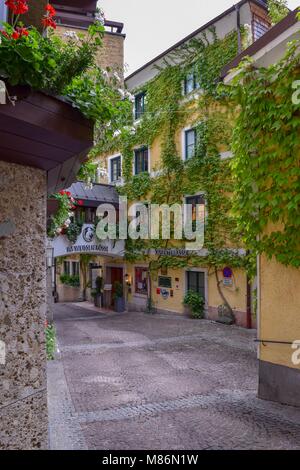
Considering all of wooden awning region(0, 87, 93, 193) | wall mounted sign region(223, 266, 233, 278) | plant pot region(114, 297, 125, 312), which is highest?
wooden awning region(0, 87, 93, 193)

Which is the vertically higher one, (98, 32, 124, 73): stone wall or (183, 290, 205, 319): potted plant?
(98, 32, 124, 73): stone wall

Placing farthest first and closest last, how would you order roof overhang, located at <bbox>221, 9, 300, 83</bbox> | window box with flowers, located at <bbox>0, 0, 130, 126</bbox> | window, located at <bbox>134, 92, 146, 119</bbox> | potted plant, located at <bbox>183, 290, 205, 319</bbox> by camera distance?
window, located at <bbox>134, 92, 146, 119</bbox>
potted plant, located at <bbox>183, 290, 205, 319</bbox>
roof overhang, located at <bbox>221, 9, 300, 83</bbox>
window box with flowers, located at <bbox>0, 0, 130, 126</bbox>

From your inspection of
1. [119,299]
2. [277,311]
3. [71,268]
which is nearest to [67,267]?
[71,268]

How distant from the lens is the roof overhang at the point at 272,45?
17.9ft

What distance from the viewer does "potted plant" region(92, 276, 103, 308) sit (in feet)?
72.5

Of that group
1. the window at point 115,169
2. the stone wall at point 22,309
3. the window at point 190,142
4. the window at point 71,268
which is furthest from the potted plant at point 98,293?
the stone wall at point 22,309

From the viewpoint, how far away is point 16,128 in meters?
2.33

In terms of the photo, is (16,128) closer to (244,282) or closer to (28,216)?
(28,216)

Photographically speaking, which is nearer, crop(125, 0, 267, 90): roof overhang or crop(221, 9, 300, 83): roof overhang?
crop(221, 9, 300, 83): roof overhang

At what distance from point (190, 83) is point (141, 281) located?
991 cm

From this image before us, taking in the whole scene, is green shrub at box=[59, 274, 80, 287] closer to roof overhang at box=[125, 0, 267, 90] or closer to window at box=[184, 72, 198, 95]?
roof overhang at box=[125, 0, 267, 90]

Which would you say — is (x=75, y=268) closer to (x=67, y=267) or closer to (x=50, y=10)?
(x=67, y=267)

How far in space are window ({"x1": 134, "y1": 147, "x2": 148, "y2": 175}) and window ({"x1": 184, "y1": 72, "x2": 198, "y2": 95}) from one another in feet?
Answer: 12.0

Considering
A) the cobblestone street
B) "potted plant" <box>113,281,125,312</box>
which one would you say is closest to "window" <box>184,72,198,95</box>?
"potted plant" <box>113,281,125,312</box>
